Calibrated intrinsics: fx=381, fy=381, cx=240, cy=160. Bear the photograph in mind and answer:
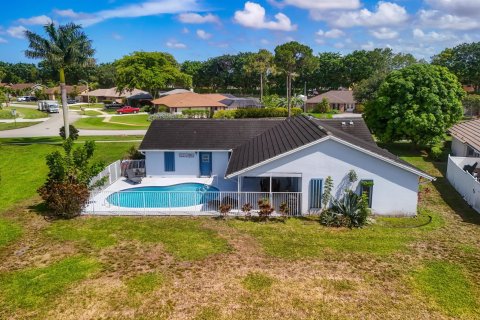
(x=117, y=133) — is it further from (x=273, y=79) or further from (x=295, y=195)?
(x=273, y=79)

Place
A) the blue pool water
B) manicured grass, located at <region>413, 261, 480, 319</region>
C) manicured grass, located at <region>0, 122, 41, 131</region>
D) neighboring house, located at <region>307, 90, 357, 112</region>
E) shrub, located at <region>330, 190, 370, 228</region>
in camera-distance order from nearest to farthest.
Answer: manicured grass, located at <region>413, 261, 480, 319</region> < shrub, located at <region>330, 190, 370, 228</region> < the blue pool water < manicured grass, located at <region>0, 122, 41, 131</region> < neighboring house, located at <region>307, 90, 357, 112</region>

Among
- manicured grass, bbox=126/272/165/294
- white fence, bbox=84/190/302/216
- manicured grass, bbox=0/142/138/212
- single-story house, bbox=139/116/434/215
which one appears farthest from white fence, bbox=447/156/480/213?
manicured grass, bbox=0/142/138/212

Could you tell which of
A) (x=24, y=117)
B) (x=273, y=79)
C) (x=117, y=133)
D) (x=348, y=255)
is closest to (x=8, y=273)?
(x=348, y=255)

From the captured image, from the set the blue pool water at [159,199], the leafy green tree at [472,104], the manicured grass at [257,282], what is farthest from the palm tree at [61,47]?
the leafy green tree at [472,104]

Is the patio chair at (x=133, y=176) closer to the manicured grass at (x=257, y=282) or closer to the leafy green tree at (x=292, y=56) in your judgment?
the manicured grass at (x=257, y=282)

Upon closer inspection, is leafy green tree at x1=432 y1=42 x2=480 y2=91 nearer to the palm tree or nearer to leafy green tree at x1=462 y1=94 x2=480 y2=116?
leafy green tree at x1=462 y1=94 x2=480 y2=116

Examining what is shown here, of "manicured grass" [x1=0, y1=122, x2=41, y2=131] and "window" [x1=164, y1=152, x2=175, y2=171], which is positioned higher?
"manicured grass" [x1=0, y1=122, x2=41, y2=131]
